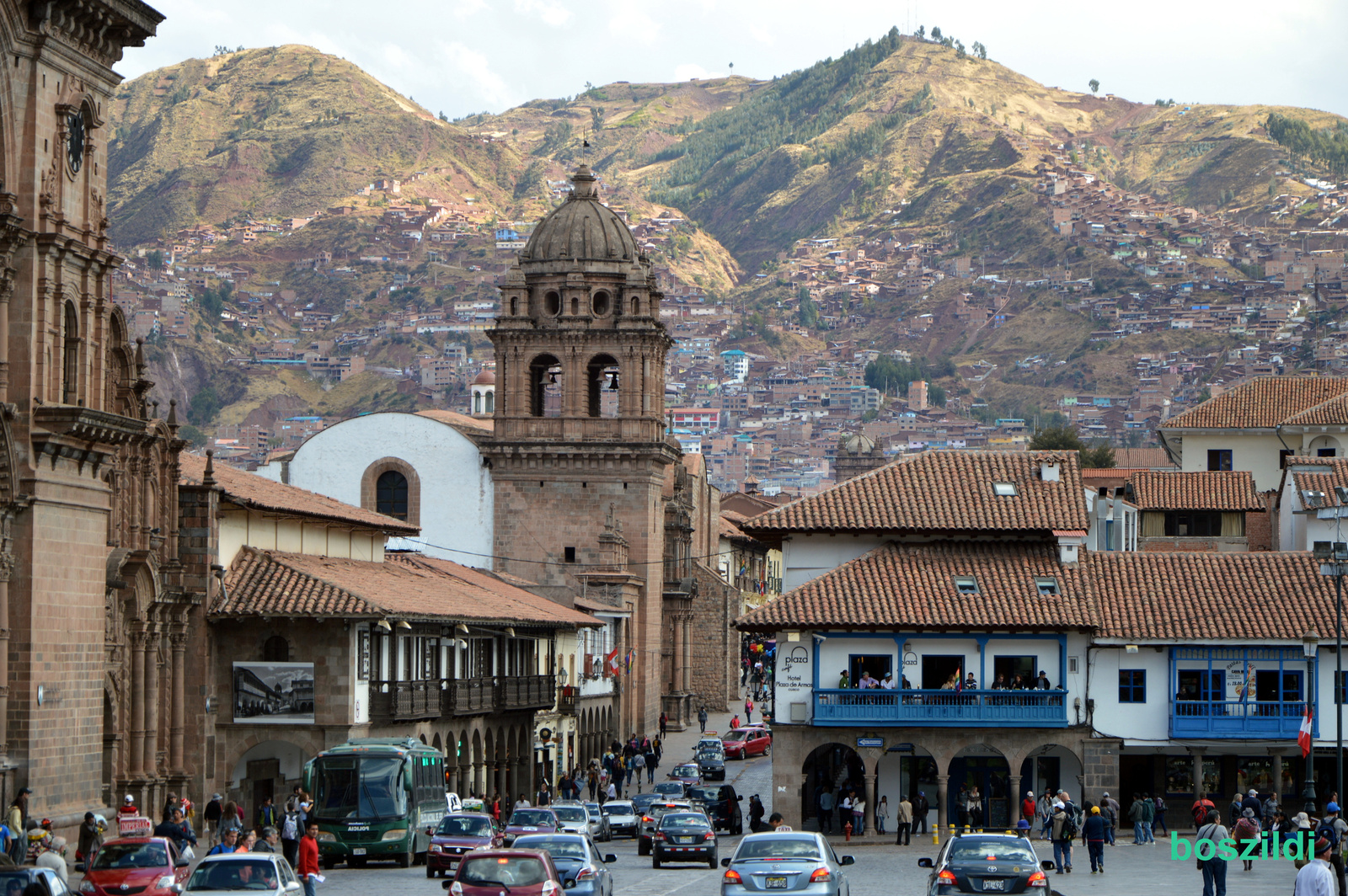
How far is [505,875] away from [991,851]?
21.5 ft

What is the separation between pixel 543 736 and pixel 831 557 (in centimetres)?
1721

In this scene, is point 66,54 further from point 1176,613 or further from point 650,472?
point 650,472

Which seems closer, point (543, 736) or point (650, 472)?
point (543, 736)

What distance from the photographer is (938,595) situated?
5428 cm

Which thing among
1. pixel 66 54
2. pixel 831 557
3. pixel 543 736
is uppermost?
pixel 66 54

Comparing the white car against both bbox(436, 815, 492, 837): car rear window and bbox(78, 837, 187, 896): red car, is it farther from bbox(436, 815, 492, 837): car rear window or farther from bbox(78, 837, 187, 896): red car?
bbox(436, 815, 492, 837): car rear window

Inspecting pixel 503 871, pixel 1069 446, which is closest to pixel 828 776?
pixel 503 871

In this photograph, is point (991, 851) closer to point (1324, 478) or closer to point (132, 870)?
point (132, 870)

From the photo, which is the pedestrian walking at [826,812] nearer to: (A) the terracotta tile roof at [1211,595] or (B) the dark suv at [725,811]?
(B) the dark suv at [725,811]

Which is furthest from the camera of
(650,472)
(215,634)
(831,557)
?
(650,472)

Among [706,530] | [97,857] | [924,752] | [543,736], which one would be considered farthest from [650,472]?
[97,857]

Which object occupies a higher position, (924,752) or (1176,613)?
(1176,613)

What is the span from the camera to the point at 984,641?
53.9 m

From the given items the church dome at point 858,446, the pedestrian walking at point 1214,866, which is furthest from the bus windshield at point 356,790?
the church dome at point 858,446
